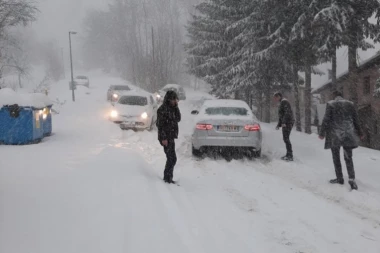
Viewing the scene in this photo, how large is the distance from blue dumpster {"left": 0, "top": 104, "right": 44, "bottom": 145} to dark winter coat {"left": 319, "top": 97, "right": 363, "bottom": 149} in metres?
8.46

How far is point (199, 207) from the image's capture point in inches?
214

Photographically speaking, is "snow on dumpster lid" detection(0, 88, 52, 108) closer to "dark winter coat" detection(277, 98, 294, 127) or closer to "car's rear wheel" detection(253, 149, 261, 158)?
"car's rear wheel" detection(253, 149, 261, 158)

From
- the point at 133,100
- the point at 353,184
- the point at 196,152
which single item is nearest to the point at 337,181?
the point at 353,184

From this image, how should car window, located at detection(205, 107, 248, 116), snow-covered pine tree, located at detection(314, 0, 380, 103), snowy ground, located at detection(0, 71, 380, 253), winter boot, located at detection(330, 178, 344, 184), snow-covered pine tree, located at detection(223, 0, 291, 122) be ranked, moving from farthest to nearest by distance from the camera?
1. snow-covered pine tree, located at detection(223, 0, 291, 122)
2. snow-covered pine tree, located at detection(314, 0, 380, 103)
3. car window, located at detection(205, 107, 248, 116)
4. winter boot, located at detection(330, 178, 344, 184)
5. snowy ground, located at detection(0, 71, 380, 253)

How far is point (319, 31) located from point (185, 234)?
13.4 metres

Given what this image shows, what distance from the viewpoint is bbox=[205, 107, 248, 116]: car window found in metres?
9.84

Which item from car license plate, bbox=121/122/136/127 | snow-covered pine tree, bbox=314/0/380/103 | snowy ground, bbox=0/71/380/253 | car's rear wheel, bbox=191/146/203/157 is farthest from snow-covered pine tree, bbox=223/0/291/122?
snowy ground, bbox=0/71/380/253

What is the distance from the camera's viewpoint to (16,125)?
1059 centimetres

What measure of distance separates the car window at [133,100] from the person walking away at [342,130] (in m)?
9.90

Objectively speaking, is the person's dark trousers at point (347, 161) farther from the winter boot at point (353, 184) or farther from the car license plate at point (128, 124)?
the car license plate at point (128, 124)

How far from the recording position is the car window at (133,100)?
51.8ft

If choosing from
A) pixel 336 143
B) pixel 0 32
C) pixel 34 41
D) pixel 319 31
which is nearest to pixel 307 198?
pixel 336 143

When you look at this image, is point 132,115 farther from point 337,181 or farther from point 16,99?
point 337,181

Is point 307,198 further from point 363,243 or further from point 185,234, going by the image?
point 185,234
